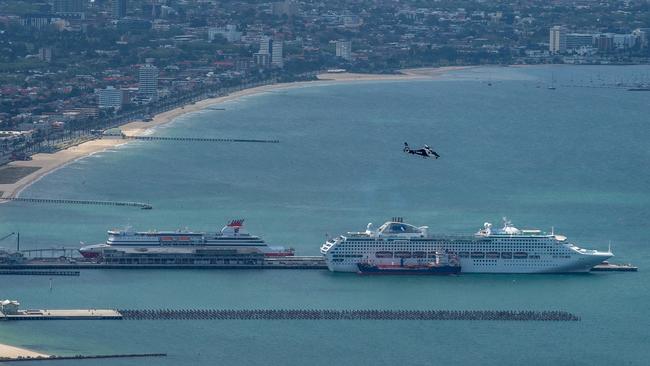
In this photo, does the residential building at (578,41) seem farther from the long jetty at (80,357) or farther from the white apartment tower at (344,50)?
the long jetty at (80,357)

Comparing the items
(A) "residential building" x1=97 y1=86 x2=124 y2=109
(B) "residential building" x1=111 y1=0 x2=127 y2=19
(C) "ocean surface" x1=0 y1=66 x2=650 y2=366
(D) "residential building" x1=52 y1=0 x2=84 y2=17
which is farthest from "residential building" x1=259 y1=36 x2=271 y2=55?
(D) "residential building" x1=52 y1=0 x2=84 y2=17

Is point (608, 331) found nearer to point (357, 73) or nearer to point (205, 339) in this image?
point (205, 339)

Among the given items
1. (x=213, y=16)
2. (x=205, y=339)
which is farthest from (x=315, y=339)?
(x=213, y=16)

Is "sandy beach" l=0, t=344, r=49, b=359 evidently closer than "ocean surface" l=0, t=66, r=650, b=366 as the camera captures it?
Yes

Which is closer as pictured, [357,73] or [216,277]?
[216,277]

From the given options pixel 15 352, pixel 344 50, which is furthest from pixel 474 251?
pixel 344 50

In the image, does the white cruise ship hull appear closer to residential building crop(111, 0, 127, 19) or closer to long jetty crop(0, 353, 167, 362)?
long jetty crop(0, 353, 167, 362)
